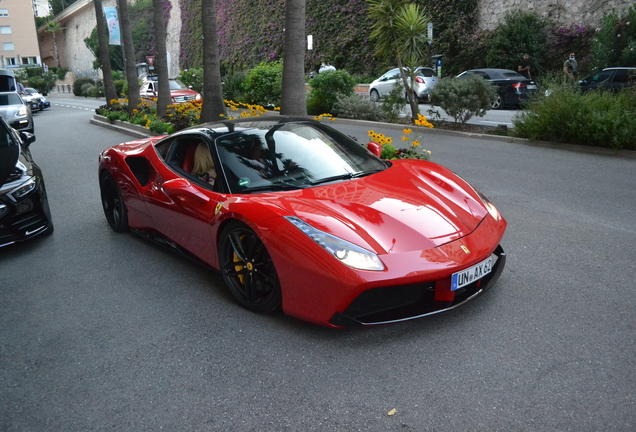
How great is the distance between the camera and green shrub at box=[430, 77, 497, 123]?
1305 cm

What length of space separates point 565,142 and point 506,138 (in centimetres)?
132

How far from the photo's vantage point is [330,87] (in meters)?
17.7

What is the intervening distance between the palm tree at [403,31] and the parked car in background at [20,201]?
10.5m

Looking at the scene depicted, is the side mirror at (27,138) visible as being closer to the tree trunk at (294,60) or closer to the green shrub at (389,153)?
the green shrub at (389,153)

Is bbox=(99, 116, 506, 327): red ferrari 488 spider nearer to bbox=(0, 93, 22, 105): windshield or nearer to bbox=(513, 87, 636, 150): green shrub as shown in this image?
bbox=(513, 87, 636, 150): green shrub

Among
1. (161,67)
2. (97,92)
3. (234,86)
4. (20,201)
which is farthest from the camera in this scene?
(97,92)

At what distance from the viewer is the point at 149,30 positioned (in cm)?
6262

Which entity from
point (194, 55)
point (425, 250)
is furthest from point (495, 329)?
point (194, 55)

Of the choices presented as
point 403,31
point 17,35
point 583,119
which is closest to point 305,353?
point 583,119

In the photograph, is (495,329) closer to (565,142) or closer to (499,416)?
(499,416)

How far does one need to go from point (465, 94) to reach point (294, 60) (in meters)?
4.31

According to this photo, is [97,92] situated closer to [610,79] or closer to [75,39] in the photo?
[610,79]

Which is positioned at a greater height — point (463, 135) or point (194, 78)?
point (194, 78)

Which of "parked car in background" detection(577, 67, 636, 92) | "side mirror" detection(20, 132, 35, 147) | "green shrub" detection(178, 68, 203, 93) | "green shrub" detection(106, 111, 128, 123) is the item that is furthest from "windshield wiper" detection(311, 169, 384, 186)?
"green shrub" detection(178, 68, 203, 93)
